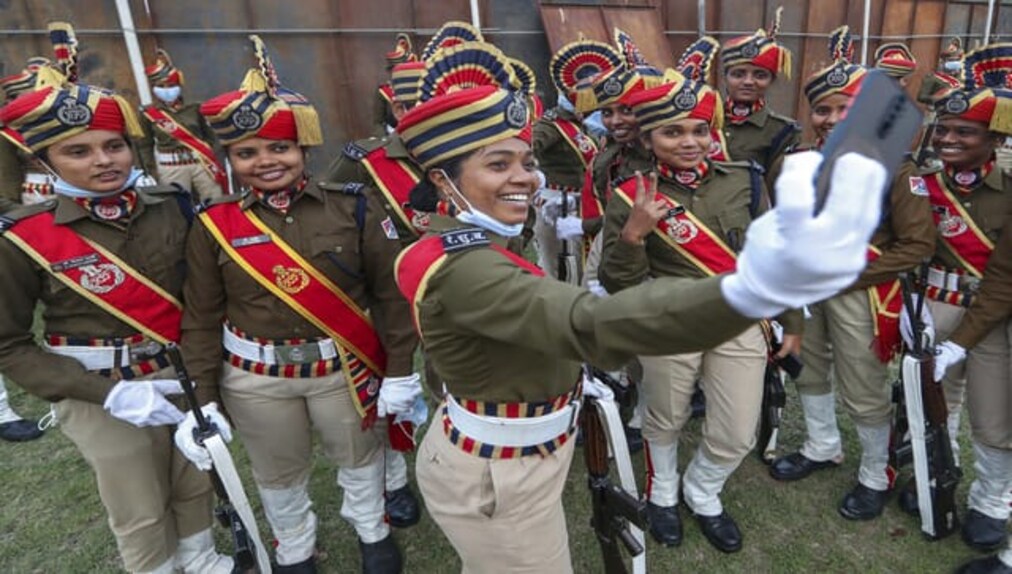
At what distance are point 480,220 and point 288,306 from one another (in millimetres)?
1292

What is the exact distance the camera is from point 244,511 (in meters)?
2.66

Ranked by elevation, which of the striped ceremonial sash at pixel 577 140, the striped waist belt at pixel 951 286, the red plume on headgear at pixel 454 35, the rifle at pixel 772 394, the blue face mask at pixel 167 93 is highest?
the red plume on headgear at pixel 454 35

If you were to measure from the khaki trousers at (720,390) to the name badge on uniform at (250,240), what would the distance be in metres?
2.04

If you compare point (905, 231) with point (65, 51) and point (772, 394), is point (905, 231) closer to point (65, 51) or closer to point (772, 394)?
point (772, 394)

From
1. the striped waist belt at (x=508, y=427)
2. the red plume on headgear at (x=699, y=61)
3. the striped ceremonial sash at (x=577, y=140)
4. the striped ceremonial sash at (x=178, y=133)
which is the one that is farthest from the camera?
the striped ceremonial sash at (x=178, y=133)

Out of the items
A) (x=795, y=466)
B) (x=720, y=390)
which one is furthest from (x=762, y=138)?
(x=795, y=466)

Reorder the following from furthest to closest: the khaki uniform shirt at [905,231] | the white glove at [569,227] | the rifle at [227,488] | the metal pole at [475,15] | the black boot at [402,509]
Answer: the metal pole at [475,15]
the white glove at [569,227]
the black boot at [402,509]
the khaki uniform shirt at [905,231]
the rifle at [227,488]

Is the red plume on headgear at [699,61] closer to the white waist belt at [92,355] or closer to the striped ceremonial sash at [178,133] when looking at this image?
the white waist belt at [92,355]

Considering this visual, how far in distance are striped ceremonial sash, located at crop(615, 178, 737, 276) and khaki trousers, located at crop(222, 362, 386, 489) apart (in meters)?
1.83

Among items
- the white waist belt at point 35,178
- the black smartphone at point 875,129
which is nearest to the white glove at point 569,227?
the black smartphone at point 875,129

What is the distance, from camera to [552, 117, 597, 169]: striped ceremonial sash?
19.0ft

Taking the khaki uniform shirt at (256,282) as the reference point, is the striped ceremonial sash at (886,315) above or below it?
below

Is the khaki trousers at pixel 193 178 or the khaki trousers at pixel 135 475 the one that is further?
the khaki trousers at pixel 193 178

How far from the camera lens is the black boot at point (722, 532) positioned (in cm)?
334
